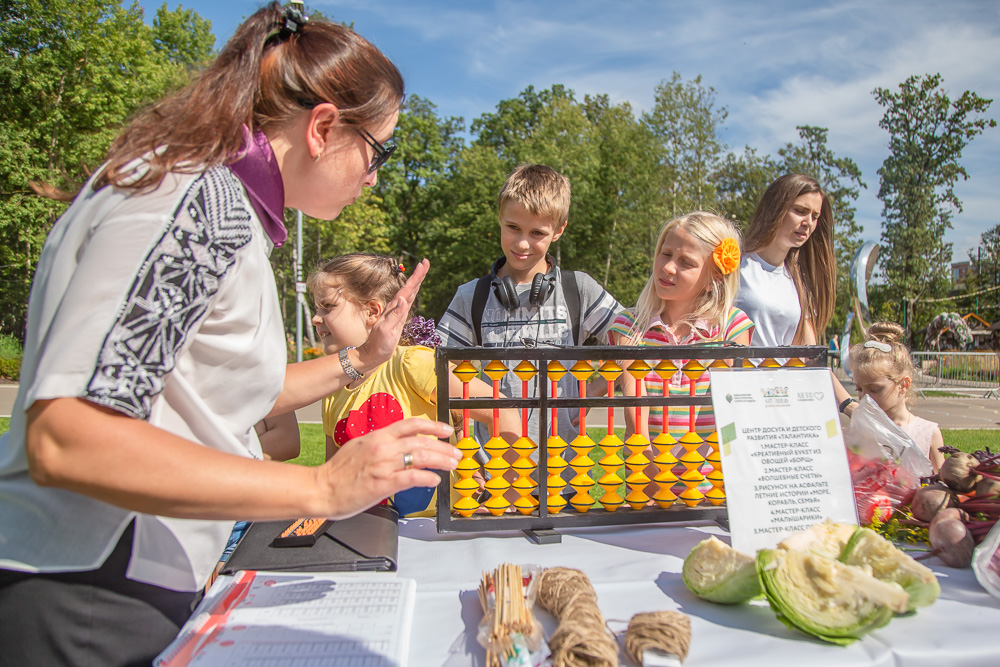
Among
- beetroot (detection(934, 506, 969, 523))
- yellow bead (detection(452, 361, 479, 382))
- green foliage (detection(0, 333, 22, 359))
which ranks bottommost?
beetroot (detection(934, 506, 969, 523))

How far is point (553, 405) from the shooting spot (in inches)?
78.4

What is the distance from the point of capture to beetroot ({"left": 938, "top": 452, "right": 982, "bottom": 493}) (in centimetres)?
182

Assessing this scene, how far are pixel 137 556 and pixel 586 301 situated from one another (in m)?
2.44

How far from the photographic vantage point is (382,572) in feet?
5.07

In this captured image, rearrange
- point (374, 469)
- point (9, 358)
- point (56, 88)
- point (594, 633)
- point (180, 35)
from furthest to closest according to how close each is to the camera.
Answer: point (180, 35) → point (56, 88) → point (9, 358) → point (594, 633) → point (374, 469)

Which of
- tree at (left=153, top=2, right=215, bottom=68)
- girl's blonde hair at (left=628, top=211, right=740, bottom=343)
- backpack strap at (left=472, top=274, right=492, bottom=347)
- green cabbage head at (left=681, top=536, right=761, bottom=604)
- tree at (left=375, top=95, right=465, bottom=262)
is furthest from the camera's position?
tree at (left=375, top=95, right=465, bottom=262)

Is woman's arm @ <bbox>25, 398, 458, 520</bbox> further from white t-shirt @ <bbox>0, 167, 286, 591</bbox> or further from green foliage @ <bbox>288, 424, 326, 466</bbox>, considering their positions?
green foliage @ <bbox>288, 424, 326, 466</bbox>

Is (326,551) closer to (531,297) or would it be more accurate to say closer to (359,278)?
(359,278)

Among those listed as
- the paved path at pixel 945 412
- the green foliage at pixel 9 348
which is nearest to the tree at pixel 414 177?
the green foliage at pixel 9 348

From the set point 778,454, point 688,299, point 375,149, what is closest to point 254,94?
point 375,149

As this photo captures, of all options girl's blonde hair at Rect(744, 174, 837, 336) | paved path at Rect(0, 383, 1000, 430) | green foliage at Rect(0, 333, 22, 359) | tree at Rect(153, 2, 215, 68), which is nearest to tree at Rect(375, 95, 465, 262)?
tree at Rect(153, 2, 215, 68)

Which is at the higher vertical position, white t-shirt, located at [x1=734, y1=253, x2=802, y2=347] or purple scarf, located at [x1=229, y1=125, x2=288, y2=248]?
white t-shirt, located at [x1=734, y1=253, x2=802, y2=347]

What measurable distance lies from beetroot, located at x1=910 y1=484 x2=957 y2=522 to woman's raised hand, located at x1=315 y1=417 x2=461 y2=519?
151 centimetres

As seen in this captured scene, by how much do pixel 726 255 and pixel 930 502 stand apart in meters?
1.16
